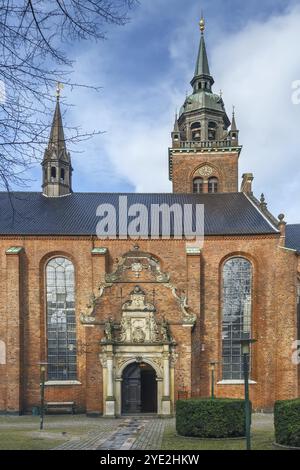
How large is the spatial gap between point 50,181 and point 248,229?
14.2 metres

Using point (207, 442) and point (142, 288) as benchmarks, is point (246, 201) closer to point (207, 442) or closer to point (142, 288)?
point (142, 288)

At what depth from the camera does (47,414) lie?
27.0 m

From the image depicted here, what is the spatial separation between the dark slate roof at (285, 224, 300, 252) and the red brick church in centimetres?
291

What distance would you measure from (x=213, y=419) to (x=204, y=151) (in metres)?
25.8

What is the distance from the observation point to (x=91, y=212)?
3200 centimetres

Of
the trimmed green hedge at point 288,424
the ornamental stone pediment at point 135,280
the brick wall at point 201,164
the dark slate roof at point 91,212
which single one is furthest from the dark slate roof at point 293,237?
the trimmed green hedge at point 288,424

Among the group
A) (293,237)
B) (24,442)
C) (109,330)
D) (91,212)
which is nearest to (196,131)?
(293,237)

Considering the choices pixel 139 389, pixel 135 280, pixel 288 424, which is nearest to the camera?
pixel 288 424

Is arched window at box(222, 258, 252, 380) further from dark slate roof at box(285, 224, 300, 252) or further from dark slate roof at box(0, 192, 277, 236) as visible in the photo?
dark slate roof at box(285, 224, 300, 252)

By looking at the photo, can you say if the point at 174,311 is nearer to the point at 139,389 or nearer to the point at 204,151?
the point at 139,389

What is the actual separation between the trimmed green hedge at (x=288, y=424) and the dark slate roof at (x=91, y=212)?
1627cm

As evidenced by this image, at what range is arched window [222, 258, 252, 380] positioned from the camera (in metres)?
28.3
